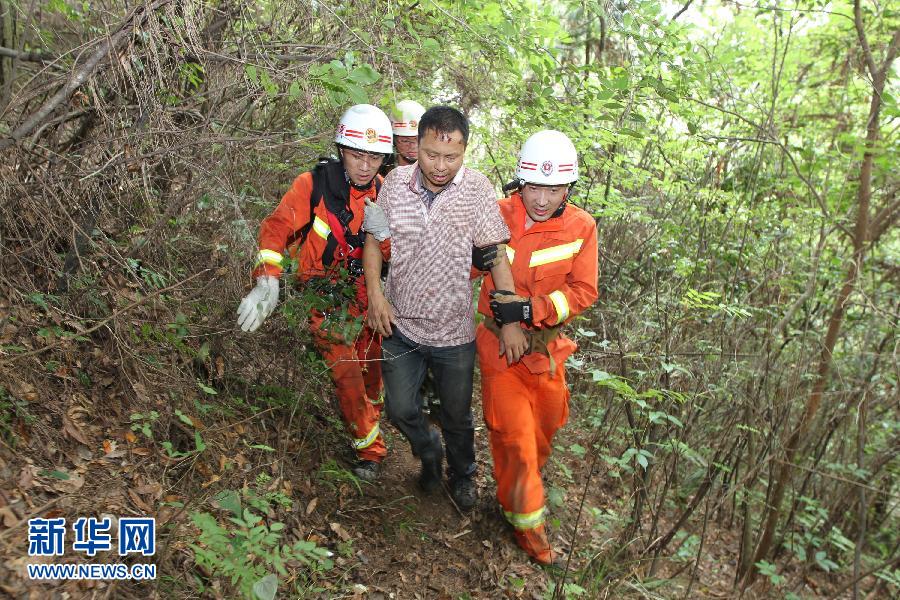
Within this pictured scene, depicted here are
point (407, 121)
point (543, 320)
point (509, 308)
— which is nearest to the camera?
point (509, 308)

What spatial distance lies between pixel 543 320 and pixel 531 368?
14.0 inches

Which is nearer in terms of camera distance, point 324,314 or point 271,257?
point 271,257

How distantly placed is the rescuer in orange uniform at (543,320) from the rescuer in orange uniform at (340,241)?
803mm

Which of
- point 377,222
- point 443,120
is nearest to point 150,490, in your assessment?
point 377,222

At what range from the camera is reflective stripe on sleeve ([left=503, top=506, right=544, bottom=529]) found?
385 cm

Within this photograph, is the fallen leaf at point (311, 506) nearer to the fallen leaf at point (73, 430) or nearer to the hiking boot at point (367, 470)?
the hiking boot at point (367, 470)

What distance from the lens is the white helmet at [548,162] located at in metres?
3.74

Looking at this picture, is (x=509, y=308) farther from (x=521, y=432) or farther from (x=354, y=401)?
(x=354, y=401)

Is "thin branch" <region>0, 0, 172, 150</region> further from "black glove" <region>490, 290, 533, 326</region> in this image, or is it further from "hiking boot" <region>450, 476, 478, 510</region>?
"hiking boot" <region>450, 476, 478, 510</region>

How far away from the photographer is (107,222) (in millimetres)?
3688

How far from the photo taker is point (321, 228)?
414 cm

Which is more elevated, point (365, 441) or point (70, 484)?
point (70, 484)

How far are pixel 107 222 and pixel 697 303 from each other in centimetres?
405

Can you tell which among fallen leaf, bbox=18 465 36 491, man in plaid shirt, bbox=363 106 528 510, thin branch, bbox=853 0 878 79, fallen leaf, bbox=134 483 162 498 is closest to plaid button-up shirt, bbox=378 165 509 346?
man in plaid shirt, bbox=363 106 528 510
